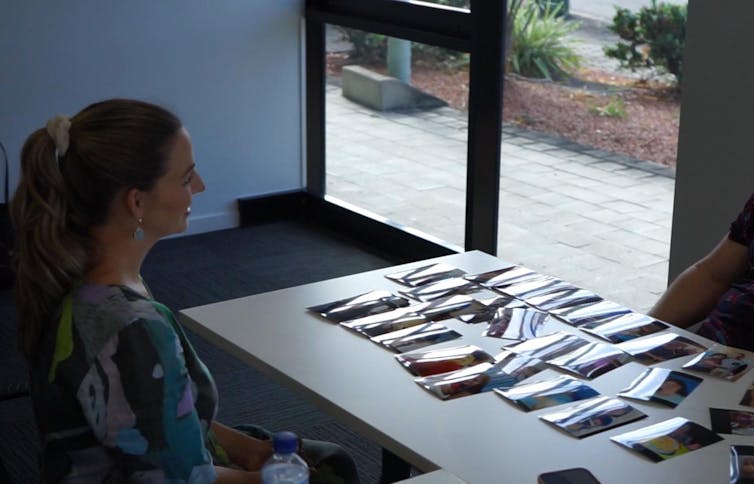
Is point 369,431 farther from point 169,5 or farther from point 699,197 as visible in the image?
point 169,5

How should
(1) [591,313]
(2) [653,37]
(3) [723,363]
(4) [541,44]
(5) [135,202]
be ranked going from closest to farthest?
(5) [135,202] < (3) [723,363] < (1) [591,313] < (2) [653,37] < (4) [541,44]

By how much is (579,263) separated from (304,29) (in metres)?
1.96

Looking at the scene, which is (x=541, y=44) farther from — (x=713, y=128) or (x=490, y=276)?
(x=490, y=276)

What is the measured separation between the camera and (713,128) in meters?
3.43

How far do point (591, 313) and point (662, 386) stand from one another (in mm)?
421

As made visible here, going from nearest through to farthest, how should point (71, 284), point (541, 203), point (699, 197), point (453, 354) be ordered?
1. point (71, 284)
2. point (453, 354)
3. point (699, 197)
4. point (541, 203)

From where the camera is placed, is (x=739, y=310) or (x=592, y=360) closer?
(x=592, y=360)

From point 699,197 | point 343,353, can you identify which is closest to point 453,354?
point 343,353

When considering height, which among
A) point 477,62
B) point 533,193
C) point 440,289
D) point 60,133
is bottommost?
point 533,193

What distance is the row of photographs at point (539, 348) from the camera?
1960 mm

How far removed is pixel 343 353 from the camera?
7.44ft

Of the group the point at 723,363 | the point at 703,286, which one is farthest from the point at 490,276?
the point at 723,363

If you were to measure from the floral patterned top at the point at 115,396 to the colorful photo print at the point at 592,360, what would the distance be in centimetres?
76

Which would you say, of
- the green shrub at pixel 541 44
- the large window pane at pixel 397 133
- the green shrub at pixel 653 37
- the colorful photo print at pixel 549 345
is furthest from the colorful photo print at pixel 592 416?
the large window pane at pixel 397 133
